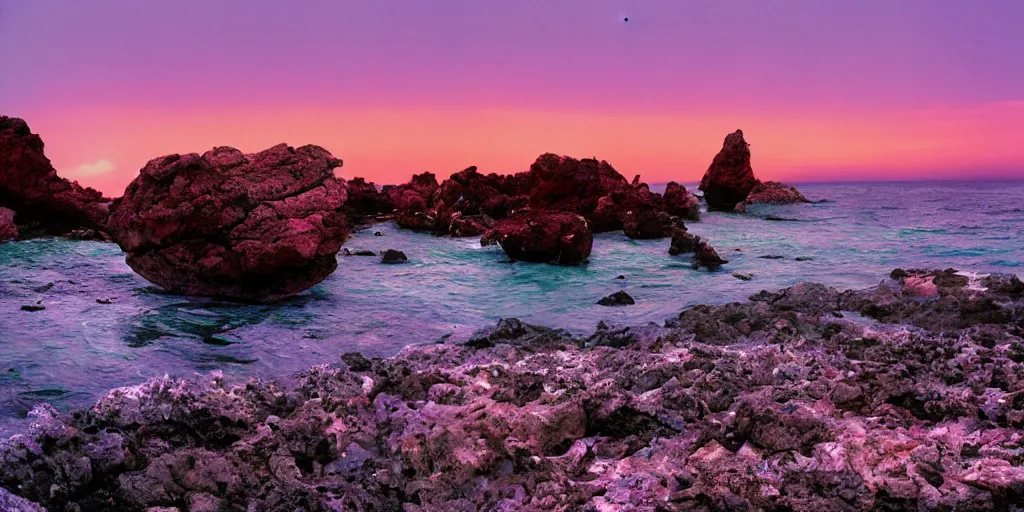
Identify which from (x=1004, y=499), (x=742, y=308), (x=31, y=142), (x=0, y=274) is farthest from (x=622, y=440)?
(x=31, y=142)

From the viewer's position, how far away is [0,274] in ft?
40.1

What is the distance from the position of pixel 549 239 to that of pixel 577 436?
1028 centimetres

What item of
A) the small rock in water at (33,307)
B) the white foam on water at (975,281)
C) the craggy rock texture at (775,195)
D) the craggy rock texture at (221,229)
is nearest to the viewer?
the small rock in water at (33,307)

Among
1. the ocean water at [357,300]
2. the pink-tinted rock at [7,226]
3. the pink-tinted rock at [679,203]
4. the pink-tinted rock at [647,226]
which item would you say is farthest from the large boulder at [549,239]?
the pink-tinted rock at [679,203]

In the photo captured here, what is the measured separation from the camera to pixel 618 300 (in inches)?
414

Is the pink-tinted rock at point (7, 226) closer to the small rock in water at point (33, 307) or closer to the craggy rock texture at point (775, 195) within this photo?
the small rock in water at point (33, 307)

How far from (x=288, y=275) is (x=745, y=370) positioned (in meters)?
7.49

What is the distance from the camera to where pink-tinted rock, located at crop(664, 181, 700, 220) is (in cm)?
2831

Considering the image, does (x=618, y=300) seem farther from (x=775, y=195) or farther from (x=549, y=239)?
(x=775, y=195)

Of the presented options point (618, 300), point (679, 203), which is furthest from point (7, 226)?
point (679, 203)

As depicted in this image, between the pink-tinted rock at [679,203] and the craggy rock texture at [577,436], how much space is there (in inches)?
855

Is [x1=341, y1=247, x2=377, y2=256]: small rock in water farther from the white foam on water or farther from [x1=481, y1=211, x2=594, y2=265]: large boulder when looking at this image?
the white foam on water

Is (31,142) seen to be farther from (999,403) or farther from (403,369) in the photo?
(999,403)

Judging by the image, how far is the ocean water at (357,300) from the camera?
7270mm
